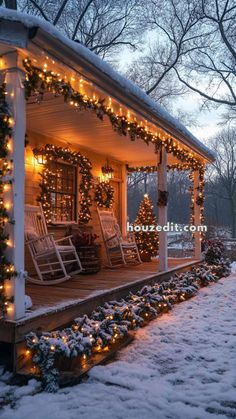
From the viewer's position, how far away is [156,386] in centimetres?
305

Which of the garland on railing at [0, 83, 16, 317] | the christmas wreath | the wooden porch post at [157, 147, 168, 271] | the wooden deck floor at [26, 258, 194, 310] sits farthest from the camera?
the christmas wreath

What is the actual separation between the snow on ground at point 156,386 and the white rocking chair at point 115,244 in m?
3.05

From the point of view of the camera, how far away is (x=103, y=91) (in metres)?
4.38

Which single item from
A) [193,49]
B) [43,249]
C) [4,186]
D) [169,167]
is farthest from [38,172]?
[193,49]

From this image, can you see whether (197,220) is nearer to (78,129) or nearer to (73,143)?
(73,143)

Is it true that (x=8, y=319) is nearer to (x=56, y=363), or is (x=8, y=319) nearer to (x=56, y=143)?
(x=56, y=363)

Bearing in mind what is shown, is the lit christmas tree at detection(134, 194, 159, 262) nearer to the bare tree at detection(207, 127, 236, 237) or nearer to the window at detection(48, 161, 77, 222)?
the window at detection(48, 161, 77, 222)

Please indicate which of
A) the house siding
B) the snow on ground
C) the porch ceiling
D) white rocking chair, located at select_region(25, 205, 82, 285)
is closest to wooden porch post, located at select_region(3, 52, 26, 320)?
the snow on ground

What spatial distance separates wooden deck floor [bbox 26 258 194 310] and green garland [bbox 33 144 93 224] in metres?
1.22

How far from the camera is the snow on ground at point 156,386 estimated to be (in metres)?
2.65

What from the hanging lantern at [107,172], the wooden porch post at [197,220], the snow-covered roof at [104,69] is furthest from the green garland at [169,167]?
the snow-covered roof at [104,69]

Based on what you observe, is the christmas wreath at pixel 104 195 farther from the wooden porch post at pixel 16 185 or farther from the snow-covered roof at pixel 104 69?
Answer: the wooden porch post at pixel 16 185

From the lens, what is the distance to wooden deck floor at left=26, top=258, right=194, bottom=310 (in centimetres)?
420

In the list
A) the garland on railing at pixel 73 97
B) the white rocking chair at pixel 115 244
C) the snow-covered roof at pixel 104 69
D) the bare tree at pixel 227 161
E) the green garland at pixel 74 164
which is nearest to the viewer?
the snow-covered roof at pixel 104 69
